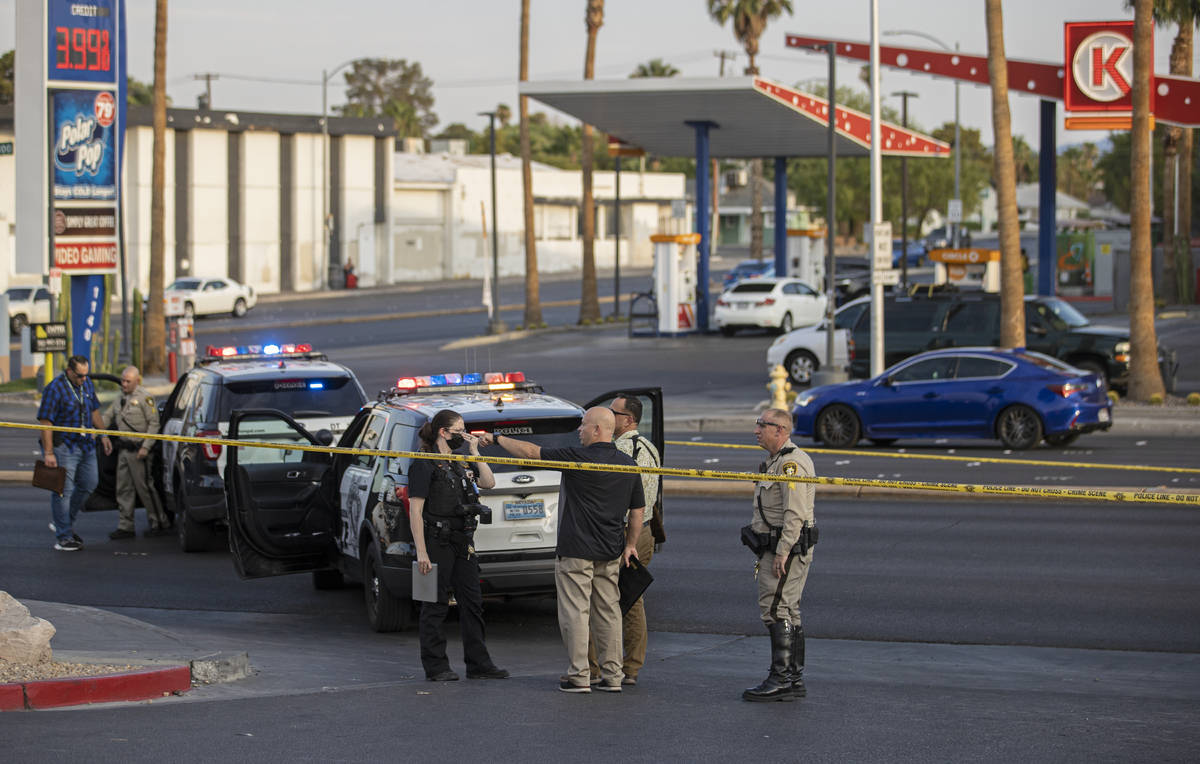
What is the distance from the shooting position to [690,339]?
45.0 m

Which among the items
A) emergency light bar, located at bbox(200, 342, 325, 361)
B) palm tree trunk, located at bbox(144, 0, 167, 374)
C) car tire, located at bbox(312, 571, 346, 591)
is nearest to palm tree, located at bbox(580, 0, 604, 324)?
palm tree trunk, located at bbox(144, 0, 167, 374)

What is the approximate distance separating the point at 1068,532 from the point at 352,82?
130 m

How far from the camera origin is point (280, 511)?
12391 millimetres

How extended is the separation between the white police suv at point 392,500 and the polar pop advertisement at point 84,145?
18659 mm

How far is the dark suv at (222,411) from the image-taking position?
14.4 metres

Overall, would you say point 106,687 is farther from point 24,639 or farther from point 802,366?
point 802,366

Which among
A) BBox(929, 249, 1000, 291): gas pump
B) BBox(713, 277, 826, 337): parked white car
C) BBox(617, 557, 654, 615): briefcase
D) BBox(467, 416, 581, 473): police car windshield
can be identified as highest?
BBox(929, 249, 1000, 291): gas pump

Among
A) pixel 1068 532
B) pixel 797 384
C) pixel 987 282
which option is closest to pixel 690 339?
pixel 987 282

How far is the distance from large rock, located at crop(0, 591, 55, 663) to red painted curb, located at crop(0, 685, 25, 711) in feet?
1.20

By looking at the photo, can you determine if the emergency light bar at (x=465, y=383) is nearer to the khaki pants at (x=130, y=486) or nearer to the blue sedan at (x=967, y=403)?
the khaki pants at (x=130, y=486)

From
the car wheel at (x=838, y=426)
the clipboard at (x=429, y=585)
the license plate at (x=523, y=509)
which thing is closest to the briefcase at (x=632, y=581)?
the clipboard at (x=429, y=585)

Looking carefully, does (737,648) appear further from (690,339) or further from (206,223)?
(206,223)

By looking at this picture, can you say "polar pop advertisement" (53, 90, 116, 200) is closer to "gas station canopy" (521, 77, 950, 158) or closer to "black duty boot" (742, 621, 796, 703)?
"gas station canopy" (521, 77, 950, 158)

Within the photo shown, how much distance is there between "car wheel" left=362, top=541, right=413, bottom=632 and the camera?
434 inches
